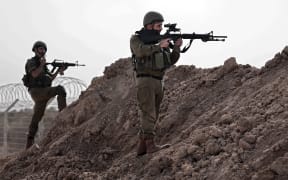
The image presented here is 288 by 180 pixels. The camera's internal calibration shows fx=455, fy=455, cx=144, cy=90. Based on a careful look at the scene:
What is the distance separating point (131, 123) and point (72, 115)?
166 cm

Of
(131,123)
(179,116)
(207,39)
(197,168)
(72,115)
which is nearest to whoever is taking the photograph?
(197,168)

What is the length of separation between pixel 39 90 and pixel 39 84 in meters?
0.10

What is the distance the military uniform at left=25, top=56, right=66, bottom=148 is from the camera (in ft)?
24.3

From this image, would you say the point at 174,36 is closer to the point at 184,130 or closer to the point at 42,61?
the point at 184,130

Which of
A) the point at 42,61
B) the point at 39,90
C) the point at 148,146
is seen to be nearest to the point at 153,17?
the point at 148,146

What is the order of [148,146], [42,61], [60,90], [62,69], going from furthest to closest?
[62,69], [60,90], [42,61], [148,146]

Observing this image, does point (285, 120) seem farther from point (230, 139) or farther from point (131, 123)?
point (131, 123)

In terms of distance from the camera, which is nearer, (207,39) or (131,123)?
(207,39)

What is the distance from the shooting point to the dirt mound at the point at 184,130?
3.71 meters

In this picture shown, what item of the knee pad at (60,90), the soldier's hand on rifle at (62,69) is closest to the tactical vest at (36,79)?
the knee pad at (60,90)

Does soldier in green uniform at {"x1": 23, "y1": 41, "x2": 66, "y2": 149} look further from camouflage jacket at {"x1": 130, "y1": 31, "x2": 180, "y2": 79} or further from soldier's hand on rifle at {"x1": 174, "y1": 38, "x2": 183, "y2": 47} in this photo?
soldier's hand on rifle at {"x1": 174, "y1": 38, "x2": 183, "y2": 47}

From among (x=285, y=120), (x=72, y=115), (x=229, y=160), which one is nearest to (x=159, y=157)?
(x=229, y=160)

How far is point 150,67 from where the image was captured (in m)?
4.68

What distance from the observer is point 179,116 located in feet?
18.9
